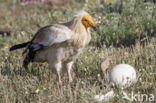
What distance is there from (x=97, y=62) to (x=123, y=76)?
1.04 m

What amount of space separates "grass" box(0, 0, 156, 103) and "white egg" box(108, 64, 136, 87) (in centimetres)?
9

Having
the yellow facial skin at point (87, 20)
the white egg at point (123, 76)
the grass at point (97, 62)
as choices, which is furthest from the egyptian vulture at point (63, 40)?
the white egg at point (123, 76)

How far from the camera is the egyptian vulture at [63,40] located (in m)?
4.63

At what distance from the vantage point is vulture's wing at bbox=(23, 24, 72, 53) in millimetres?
4570

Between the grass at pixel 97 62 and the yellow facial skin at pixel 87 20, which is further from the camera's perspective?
the yellow facial skin at pixel 87 20

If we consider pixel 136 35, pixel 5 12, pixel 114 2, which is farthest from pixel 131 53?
pixel 5 12

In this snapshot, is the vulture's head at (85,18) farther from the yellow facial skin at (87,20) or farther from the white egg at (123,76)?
the white egg at (123,76)

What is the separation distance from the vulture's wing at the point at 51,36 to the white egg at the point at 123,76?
0.80 m

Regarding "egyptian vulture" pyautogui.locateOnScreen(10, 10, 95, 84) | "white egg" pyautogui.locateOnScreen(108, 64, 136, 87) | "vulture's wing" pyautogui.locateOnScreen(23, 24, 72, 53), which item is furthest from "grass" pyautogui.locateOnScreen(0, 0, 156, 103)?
"vulture's wing" pyautogui.locateOnScreen(23, 24, 72, 53)

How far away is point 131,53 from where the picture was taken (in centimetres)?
549

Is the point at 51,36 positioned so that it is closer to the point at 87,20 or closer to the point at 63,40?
the point at 63,40

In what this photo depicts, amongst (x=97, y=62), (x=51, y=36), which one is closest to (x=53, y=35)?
(x=51, y=36)

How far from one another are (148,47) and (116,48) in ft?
2.29

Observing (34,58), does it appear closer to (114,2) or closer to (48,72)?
(48,72)
